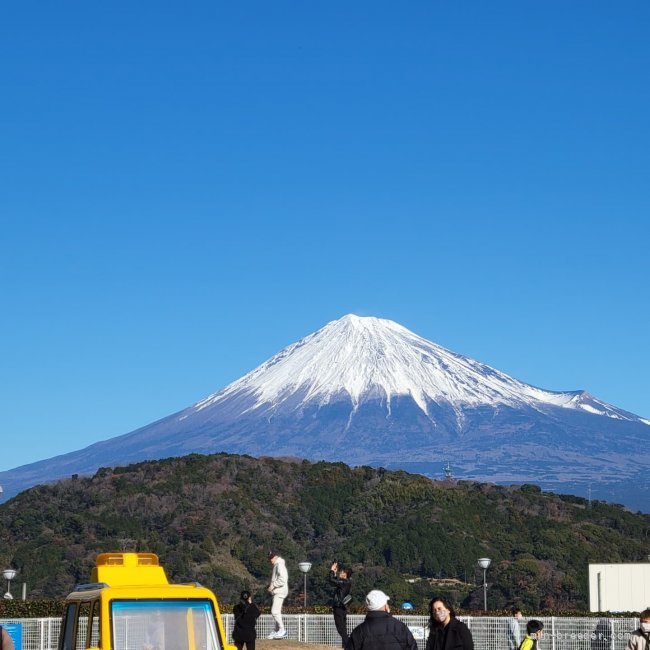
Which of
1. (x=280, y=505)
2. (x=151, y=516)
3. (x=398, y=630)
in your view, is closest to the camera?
(x=398, y=630)

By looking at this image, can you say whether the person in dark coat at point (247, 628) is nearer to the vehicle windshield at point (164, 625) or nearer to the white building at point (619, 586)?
the vehicle windshield at point (164, 625)

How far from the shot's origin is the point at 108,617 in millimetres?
14141

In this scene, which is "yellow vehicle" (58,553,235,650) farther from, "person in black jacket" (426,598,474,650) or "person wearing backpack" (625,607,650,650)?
"person wearing backpack" (625,607,650,650)

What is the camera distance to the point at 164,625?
14.2 metres

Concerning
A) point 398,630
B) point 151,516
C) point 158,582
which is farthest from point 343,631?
point 151,516

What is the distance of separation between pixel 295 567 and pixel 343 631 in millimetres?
74786

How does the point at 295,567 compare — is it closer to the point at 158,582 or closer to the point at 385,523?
the point at 385,523

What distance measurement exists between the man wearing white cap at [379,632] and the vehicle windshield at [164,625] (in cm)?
171

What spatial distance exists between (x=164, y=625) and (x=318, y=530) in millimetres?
94544

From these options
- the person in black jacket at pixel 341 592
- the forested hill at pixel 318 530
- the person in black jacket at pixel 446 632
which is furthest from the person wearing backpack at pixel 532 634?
the forested hill at pixel 318 530

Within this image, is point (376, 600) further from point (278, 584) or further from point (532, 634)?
point (278, 584)

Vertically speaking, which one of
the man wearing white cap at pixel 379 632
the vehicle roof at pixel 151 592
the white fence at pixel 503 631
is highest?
the vehicle roof at pixel 151 592

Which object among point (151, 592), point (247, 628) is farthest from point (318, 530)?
point (151, 592)

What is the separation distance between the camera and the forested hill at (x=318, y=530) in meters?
86.9
